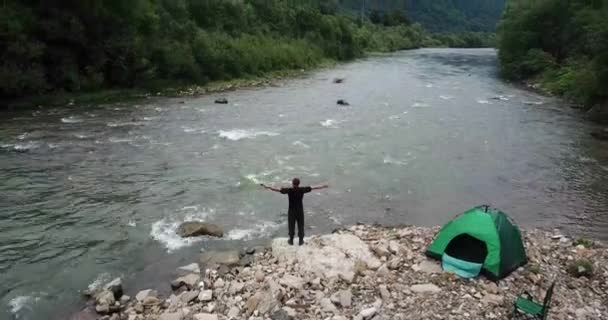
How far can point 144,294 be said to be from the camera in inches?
475

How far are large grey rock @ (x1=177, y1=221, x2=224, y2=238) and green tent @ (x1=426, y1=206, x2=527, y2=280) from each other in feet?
20.8

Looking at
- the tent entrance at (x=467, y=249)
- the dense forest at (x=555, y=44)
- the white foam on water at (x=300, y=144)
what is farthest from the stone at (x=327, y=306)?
the dense forest at (x=555, y=44)

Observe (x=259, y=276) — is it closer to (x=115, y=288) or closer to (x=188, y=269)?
(x=188, y=269)

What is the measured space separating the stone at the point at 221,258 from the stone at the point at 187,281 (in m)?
0.93

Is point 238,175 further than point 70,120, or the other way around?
point 70,120

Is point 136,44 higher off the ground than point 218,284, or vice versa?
point 136,44

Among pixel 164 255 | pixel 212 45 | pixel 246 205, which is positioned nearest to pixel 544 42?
pixel 212 45

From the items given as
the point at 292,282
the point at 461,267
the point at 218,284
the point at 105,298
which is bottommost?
the point at 105,298

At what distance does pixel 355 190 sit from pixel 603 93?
2357cm

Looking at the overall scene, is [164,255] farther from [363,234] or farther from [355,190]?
[355,190]

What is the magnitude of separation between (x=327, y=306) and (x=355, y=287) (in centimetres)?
97

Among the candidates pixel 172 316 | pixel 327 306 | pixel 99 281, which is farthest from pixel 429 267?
pixel 99 281

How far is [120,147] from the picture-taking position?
24.9 meters

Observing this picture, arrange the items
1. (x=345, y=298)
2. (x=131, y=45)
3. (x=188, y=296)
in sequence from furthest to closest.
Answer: (x=131, y=45) < (x=188, y=296) < (x=345, y=298)
